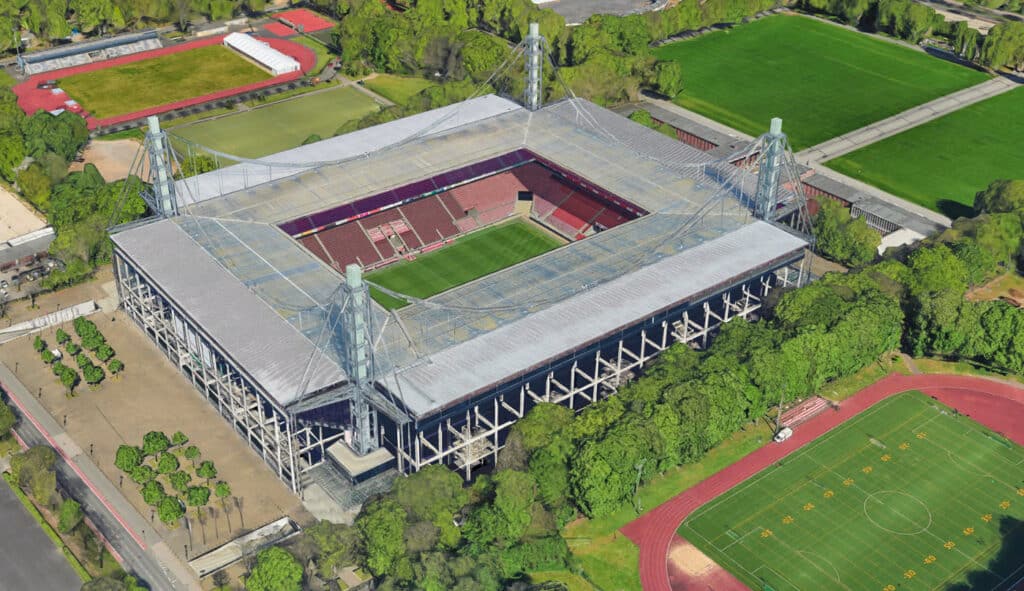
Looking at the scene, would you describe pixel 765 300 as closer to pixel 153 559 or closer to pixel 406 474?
pixel 406 474

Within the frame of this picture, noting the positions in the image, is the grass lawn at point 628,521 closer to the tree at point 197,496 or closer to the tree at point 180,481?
the tree at point 197,496

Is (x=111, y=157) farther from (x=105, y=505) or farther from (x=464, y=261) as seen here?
(x=105, y=505)

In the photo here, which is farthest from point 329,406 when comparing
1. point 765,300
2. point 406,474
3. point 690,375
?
point 765,300

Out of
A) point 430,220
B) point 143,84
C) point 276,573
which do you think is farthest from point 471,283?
point 143,84

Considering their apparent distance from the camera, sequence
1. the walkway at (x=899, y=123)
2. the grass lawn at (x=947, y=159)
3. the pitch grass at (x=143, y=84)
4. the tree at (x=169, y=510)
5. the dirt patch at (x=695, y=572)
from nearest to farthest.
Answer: the dirt patch at (x=695, y=572), the tree at (x=169, y=510), the grass lawn at (x=947, y=159), the walkway at (x=899, y=123), the pitch grass at (x=143, y=84)

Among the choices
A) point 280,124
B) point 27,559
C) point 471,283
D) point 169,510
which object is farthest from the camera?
point 280,124

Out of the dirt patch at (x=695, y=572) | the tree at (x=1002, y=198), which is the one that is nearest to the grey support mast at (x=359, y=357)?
the dirt patch at (x=695, y=572)
